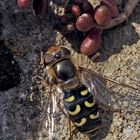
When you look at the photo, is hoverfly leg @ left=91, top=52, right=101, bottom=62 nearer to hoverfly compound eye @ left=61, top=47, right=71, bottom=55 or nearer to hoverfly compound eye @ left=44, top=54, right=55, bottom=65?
hoverfly compound eye @ left=61, top=47, right=71, bottom=55

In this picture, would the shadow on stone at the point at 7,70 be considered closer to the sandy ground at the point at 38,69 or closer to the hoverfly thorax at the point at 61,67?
the sandy ground at the point at 38,69

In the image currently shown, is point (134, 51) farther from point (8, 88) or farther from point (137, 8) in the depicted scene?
point (8, 88)

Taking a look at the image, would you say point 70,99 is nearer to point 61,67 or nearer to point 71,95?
point 71,95

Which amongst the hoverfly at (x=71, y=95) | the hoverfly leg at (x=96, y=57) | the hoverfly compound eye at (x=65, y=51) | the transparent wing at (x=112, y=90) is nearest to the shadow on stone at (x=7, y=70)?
the hoverfly at (x=71, y=95)

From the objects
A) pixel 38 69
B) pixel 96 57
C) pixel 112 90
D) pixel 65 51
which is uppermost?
pixel 65 51

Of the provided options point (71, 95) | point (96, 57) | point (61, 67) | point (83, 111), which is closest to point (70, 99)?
point (71, 95)

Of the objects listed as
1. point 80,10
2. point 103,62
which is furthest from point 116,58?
point 80,10

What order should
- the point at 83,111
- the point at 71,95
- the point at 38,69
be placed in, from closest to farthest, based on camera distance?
1. the point at 83,111
2. the point at 71,95
3. the point at 38,69

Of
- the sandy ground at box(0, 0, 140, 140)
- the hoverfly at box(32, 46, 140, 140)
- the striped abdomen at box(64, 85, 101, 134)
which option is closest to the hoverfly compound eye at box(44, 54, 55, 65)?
the hoverfly at box(32, 46, 140, 140)
